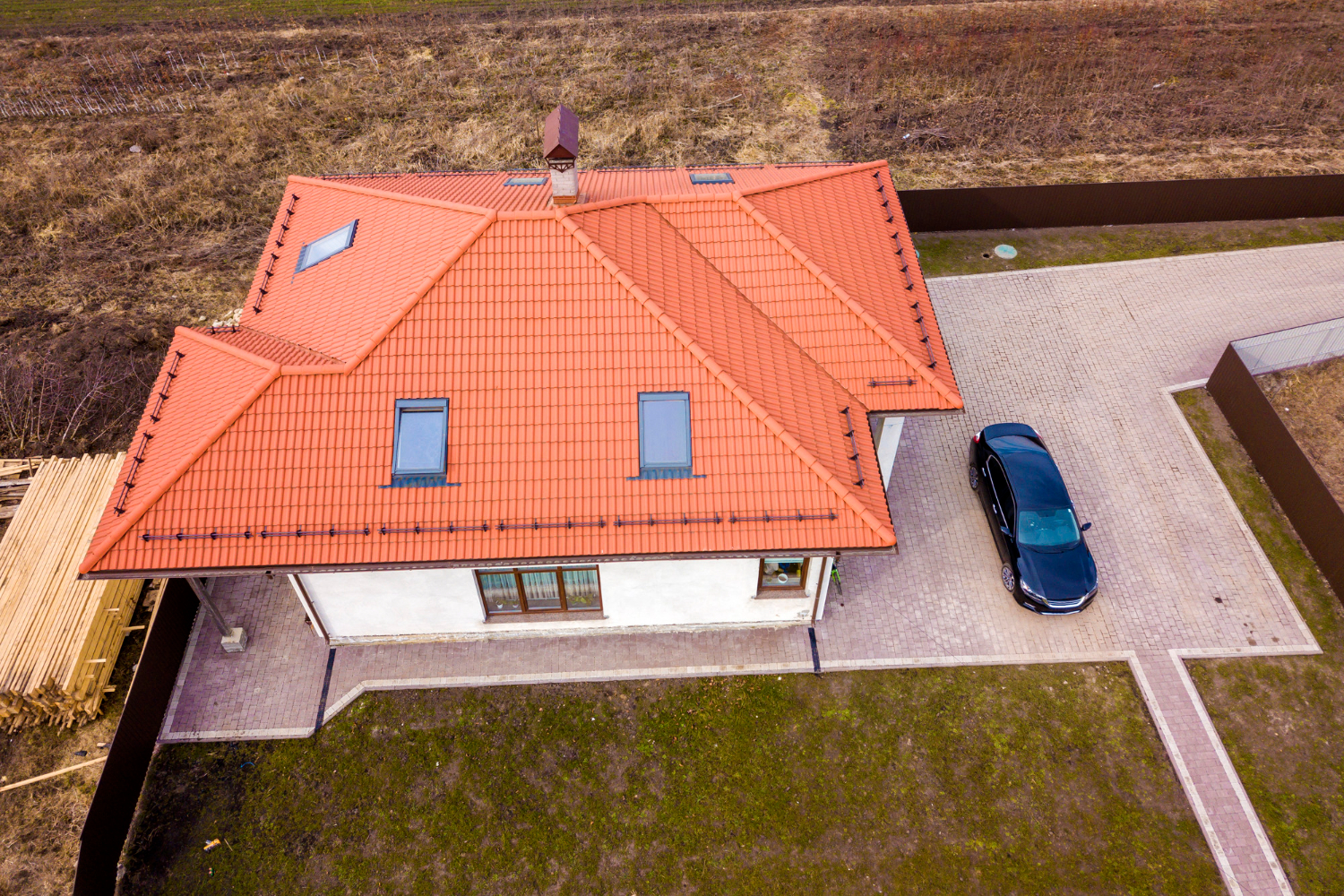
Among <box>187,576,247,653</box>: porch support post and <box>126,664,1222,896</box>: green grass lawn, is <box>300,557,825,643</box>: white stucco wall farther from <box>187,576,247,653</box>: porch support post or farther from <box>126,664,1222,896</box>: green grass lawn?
<box>187,576,247,653</box>: porch support post

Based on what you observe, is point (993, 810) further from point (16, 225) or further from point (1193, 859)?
point (16, 225)

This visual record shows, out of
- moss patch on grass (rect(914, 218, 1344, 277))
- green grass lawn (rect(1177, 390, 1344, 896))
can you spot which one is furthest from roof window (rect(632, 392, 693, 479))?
moss patch on grass (rect(914, 218, 1344, 277))

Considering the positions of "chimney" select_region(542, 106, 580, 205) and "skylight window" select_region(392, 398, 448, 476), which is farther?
"chimney" select_region(542, 106, 580, 205)

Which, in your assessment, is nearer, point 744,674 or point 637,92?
point 744,674

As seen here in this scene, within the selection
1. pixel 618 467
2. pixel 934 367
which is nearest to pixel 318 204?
pixel 618 467

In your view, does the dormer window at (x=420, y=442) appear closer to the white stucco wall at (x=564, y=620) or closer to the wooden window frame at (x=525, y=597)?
the white stucco wall at (x=564, y=620)

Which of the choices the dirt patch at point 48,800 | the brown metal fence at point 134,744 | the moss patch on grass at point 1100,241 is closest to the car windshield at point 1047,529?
the moss patch on grass at point 1100,241

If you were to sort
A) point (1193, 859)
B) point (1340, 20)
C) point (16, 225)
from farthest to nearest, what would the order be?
point (1340, 20) → point (16, 225) → point (1193, 859)
